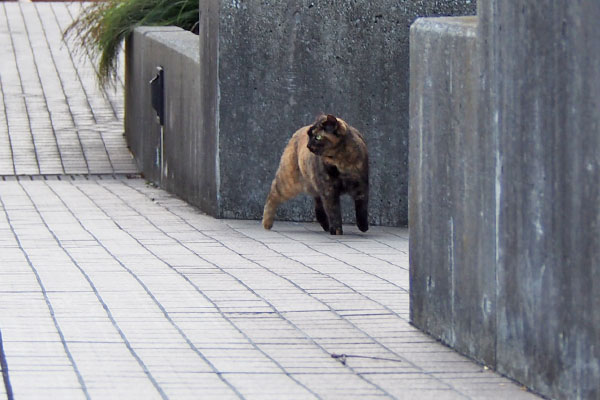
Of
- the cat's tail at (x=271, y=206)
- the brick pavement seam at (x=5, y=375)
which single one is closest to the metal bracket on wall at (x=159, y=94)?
the cat's tail at (x=271, y=206)

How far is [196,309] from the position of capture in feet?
21.7

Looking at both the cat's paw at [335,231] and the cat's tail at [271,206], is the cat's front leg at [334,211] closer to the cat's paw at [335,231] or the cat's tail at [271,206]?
the cat's paw at [335,231]

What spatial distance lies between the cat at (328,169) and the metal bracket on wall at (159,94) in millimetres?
2939

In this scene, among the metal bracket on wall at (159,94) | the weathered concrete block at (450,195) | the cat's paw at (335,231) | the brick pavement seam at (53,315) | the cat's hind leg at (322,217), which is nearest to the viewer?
the brick pavement seam at (53,315)

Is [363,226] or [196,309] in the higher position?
[196,309]

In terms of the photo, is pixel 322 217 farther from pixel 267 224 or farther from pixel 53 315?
pixel 53 315

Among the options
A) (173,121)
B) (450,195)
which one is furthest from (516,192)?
(173,121)

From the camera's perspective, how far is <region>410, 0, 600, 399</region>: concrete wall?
4566 mm

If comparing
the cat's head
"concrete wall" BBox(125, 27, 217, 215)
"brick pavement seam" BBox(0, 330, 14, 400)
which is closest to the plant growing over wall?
"concrete wall" BBox(125, 27, 217, 215)

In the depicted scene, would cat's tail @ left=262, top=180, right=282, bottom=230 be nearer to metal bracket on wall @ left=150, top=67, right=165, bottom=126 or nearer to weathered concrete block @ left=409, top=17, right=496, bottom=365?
metal bracket on wall @ left=150, top=67, right=165, bottom=126

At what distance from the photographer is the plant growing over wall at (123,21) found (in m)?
14.2

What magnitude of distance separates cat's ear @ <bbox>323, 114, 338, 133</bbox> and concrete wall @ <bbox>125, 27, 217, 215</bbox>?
5.11ft

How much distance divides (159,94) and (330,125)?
370 centimetres

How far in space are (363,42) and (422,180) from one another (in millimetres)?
4328
